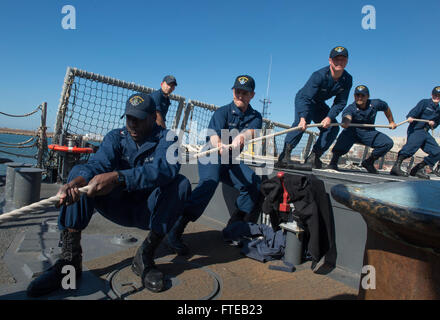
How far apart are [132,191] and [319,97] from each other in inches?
117

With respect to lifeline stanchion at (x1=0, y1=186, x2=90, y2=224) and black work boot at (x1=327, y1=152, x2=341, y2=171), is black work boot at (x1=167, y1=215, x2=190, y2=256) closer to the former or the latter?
lifeline stanchion at (x1=0, y1=186, x2=90, y2=224)

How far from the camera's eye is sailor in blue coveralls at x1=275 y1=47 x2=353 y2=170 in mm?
3962

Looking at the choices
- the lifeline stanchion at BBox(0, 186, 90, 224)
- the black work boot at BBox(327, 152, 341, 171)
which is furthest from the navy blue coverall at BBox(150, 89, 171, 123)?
the lifeline stanchion at BBox(0, 186, 90, 224)

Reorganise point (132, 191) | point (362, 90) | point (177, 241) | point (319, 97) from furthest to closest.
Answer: point (362, 90)
point (319, 97)
point (177, 241)
point (132, 191)

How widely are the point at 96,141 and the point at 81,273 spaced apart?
3905 millimetres

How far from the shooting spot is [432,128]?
5.15m

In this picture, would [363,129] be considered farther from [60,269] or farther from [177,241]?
[60,269]

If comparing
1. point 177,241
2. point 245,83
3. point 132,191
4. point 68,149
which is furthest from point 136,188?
point 68,149

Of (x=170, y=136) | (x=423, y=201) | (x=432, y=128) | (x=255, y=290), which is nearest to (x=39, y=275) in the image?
(x=170, y=136)

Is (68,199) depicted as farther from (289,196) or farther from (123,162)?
(289,196)

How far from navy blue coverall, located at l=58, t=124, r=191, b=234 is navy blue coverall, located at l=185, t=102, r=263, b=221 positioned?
26.4 inches

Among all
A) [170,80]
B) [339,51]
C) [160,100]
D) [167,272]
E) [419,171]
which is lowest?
[167,272]

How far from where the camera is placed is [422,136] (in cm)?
511

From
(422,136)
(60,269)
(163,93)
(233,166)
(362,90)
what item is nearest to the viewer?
(60,269)
